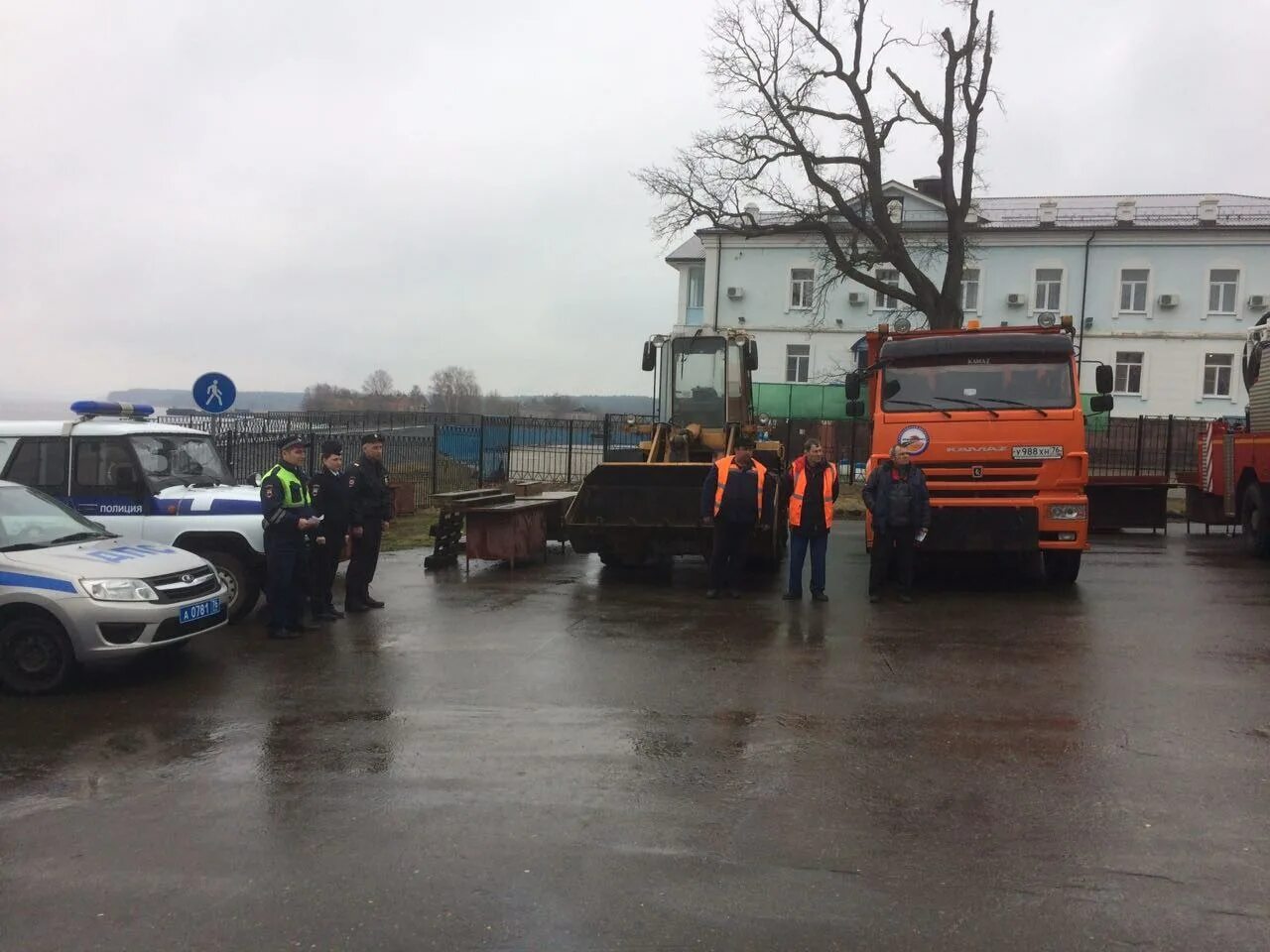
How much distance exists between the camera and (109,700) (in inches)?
269

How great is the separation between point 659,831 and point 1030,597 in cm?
730

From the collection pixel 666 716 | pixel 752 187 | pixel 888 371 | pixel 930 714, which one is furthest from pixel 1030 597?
pixel 752 187

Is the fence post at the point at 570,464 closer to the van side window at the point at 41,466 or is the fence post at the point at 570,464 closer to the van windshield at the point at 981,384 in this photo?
the van windshield at the point at 981,384

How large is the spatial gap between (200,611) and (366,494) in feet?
8.21

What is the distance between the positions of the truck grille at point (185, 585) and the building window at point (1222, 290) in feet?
132

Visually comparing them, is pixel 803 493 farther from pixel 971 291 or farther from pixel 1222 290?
pixel 1222 290

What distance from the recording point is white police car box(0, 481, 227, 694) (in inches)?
268

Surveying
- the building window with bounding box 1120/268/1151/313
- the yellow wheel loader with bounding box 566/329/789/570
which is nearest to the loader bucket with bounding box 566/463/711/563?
the yellow wheel loader with bounding box 566/329/789/570

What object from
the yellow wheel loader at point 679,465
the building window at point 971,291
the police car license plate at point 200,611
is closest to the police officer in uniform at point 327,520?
the police car license plate at point 200,611

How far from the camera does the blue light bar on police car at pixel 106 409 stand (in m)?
9.53

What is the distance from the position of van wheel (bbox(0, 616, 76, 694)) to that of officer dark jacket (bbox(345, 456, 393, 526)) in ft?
9.62

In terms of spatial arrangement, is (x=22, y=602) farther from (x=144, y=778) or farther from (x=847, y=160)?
(x=847, y=160)

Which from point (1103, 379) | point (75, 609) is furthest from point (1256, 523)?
point (75, 609)

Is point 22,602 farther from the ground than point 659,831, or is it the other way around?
point 22,602
